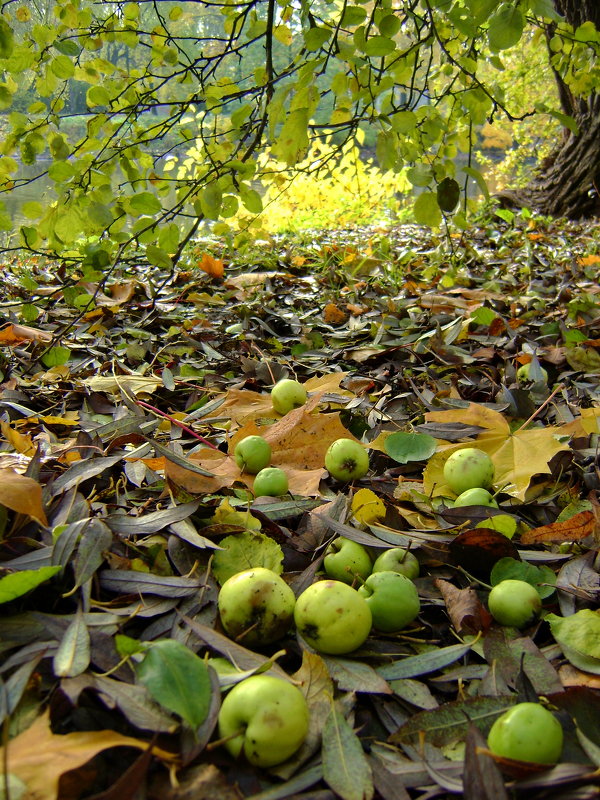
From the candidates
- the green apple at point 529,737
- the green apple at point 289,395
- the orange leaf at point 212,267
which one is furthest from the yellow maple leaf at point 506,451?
the orange leaf at point 212,267

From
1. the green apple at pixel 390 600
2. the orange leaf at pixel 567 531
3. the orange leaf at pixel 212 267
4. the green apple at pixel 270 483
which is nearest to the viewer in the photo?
the green apple at pixel 390 600

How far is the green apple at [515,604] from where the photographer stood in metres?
1.11

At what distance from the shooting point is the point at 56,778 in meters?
0.72

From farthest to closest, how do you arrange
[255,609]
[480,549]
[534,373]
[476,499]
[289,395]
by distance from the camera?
[534,373], [289,395], [476,499], [480,549], [255,609]

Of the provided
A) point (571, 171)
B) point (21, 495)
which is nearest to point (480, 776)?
point (21, 495)

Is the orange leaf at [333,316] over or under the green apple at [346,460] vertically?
over

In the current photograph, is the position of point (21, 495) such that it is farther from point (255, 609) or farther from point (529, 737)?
point (529, 737)

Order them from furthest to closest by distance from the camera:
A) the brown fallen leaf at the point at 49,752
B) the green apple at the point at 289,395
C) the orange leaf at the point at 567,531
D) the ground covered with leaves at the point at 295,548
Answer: the green apple at the point at 289,395
the orange leaf at the point at 567,531
the ground covered with leaves at the point at 295,548
the brown fallen leaf at the point at 49,752

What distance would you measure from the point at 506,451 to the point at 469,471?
246 millimetres

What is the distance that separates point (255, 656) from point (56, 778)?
1.13ft

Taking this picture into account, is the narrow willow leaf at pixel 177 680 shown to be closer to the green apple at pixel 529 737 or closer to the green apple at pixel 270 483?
the green apple at pixel 529 737

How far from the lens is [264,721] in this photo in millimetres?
805

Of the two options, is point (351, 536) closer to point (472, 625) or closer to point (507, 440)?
point (472, 625)

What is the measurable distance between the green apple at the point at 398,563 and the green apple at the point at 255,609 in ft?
0.85
